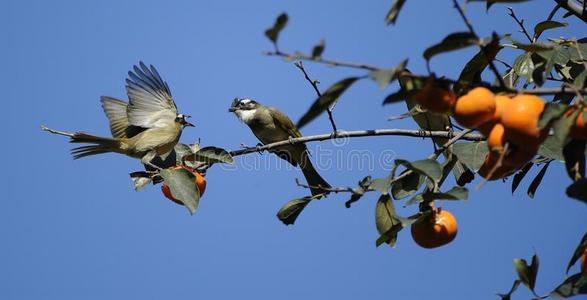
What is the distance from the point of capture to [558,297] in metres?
2.04

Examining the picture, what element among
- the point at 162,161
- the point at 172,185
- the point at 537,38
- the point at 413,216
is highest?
the point at 162,161

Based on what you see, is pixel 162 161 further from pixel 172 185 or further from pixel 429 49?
pixel 429 49

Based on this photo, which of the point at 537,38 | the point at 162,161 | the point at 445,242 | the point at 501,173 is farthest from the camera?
the point at 162,161

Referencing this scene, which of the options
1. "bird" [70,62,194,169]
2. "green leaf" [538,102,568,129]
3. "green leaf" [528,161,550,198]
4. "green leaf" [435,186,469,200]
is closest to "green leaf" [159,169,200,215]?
"green leaf" [435,186,469,200]

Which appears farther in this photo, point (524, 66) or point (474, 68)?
point (524, 66)

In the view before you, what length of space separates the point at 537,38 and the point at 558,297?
181 cm

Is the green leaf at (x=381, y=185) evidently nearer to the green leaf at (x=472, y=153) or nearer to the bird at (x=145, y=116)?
the green leaf at (x=472, y=153)

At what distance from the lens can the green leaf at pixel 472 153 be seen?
2.50 metres

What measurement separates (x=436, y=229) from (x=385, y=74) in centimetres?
94

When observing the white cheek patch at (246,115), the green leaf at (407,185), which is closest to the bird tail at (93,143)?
the white cheek patch at (246,115)

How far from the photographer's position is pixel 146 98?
19.4 feet

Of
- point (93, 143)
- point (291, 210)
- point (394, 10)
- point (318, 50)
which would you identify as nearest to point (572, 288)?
point (394, 10)

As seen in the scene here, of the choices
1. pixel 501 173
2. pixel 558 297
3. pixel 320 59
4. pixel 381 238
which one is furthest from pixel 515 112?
pixel 381 238

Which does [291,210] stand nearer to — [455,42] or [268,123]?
[455,42]
